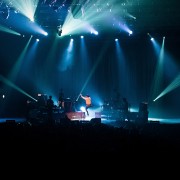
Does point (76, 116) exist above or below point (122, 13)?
below

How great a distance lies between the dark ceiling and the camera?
13391 mm

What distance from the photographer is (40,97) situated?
54.4 ft

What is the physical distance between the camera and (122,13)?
1483 cm

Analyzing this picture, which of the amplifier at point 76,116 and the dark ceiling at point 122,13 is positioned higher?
the dark ceiling at point 122,13

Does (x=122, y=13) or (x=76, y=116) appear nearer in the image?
(x=122, y=13)

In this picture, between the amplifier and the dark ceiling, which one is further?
the amplifier

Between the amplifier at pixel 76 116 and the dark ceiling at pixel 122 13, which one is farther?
the amplifier at pixel 76 116

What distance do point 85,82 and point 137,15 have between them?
701 centimetres

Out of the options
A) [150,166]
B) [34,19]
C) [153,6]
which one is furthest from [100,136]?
[34,19]

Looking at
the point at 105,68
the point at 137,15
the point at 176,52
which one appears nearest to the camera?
the point at 137,15

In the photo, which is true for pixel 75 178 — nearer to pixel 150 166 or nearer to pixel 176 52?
pixel 150 166

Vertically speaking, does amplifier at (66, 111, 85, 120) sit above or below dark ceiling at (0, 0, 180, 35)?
below

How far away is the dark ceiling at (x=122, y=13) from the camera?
13391mm

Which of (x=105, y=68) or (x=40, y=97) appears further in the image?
(x=105, y=68)
